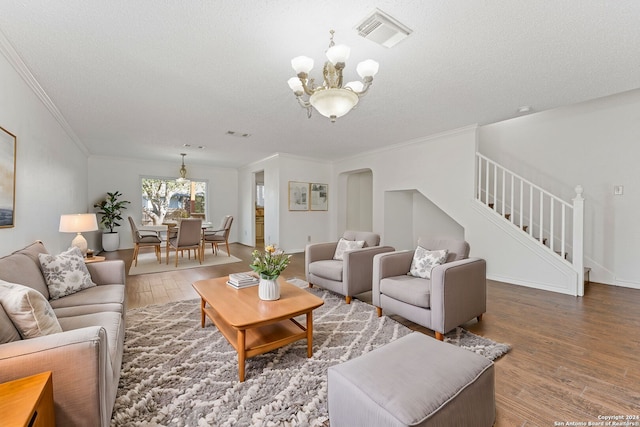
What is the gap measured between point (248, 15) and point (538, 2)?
6.12 feet

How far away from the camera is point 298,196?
6.72m

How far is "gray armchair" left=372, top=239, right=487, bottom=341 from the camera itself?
7.23 ft

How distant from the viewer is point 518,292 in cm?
357

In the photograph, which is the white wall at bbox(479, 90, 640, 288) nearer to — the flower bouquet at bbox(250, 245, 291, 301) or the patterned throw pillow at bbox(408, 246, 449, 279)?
the patterned throw pillow at bbox(408, 246, 449, 279)

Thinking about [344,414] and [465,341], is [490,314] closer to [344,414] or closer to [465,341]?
[465,341]

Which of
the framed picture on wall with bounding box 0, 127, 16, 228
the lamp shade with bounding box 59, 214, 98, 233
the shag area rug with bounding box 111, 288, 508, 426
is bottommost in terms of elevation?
the shag area rug with bounding box 111, 288, 508, 426

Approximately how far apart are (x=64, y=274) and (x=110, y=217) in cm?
520

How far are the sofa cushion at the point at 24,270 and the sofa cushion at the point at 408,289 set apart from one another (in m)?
2.67

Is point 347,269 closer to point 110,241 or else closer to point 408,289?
point 408,289

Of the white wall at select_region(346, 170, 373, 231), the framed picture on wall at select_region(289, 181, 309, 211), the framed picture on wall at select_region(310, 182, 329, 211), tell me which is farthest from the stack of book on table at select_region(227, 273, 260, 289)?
the white wall at select_region(346, 170, 373, 231)

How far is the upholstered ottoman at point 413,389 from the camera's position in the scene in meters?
1.06

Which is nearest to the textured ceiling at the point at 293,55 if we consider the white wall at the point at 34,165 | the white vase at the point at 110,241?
the white wall at the point at 34,165

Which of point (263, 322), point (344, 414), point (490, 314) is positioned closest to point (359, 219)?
point (490, 314)

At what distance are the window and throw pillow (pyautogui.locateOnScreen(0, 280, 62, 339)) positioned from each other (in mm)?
6356
